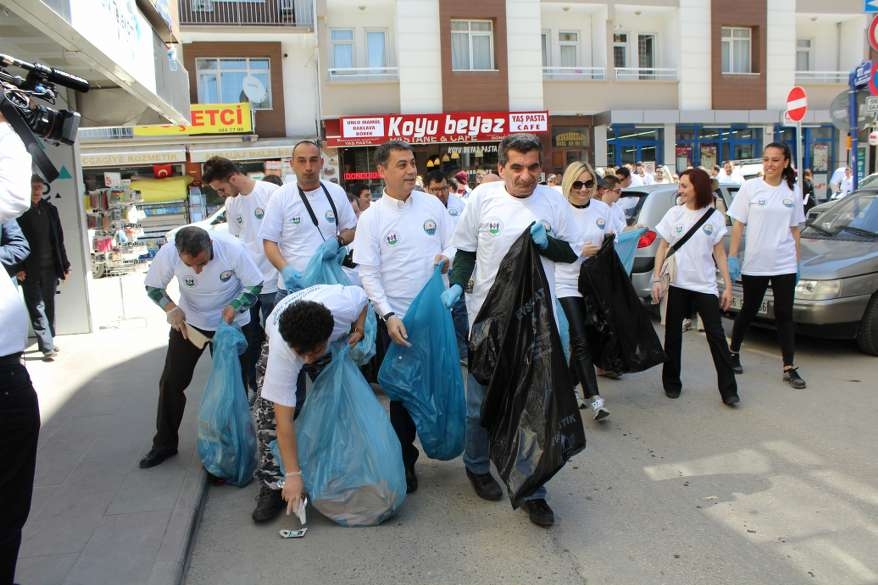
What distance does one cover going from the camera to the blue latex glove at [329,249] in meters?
4.41

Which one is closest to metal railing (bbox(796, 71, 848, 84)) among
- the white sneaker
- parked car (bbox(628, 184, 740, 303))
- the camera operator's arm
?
parked car (bbox(628, 184, 740, 303))

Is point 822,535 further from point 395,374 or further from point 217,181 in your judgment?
point 217,181

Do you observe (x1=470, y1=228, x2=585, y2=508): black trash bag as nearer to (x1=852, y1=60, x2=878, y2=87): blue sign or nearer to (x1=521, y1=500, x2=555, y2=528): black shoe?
(x1=521, y1=500, x2=555, y2=528): black shoe

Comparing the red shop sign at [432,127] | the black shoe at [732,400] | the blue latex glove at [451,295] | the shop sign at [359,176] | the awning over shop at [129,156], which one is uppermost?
the red shop sign at [432,127]

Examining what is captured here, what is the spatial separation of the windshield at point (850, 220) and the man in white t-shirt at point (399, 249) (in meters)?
5.12

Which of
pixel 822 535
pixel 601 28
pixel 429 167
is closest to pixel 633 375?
pixel 822 535

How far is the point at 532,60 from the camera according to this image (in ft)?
74.5

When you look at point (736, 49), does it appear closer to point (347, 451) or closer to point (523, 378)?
point (523, 378)

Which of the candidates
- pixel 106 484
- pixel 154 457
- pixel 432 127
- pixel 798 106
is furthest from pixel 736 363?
pixel 432 127

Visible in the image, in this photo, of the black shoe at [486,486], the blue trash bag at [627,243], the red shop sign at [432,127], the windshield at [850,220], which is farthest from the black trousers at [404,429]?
the red shop sign at [432,127]

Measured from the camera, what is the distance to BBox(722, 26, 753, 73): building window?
80.2ft

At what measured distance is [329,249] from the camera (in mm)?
4438

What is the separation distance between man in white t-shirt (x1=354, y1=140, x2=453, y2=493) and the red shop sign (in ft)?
56.4

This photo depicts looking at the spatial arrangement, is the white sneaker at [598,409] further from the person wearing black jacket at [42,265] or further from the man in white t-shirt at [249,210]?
the person wearing black jacket at [42,265]
